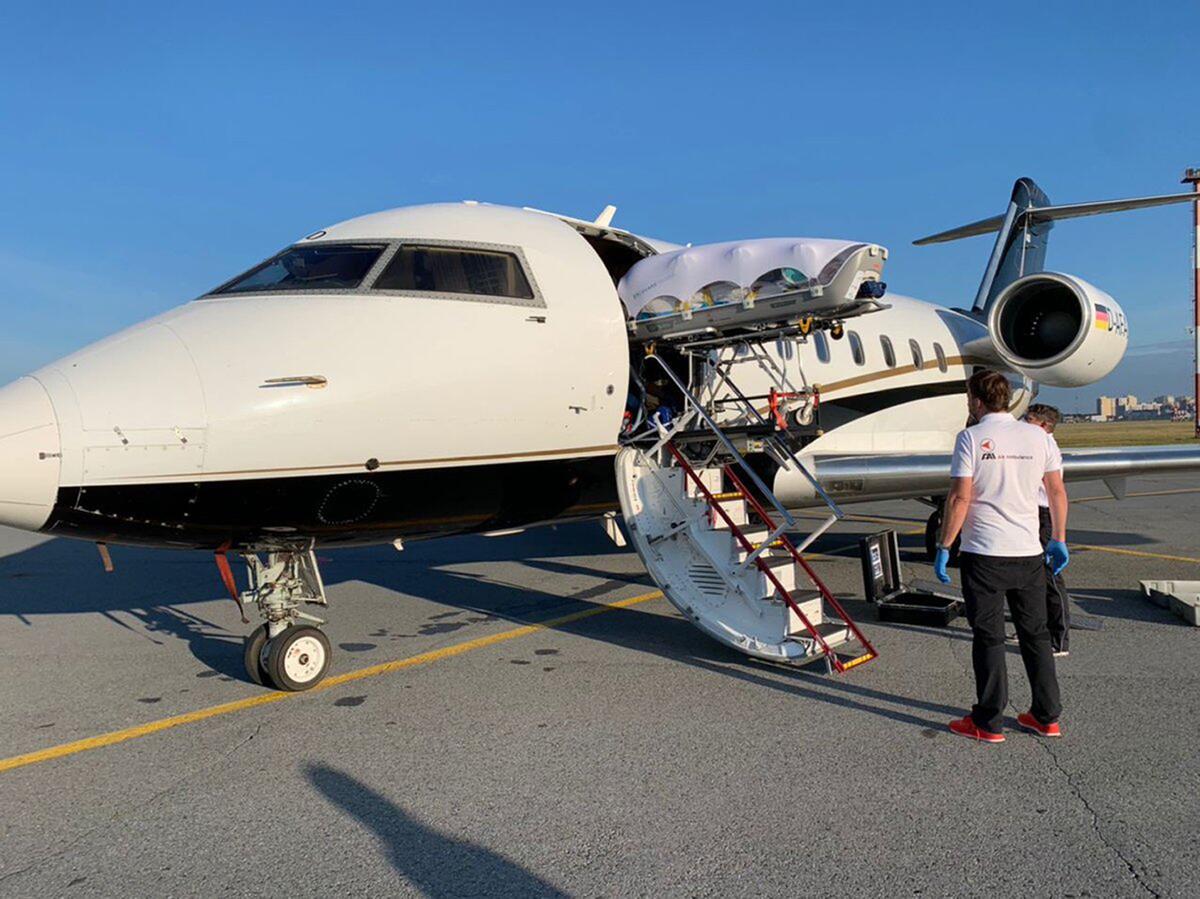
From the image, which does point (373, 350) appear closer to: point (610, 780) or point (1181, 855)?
point (610, 780)

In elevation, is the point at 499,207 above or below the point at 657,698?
above

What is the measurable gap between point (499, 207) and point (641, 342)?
1.47 metres

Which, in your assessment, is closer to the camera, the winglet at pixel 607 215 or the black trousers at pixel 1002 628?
the black trousers at pixel 1002 628

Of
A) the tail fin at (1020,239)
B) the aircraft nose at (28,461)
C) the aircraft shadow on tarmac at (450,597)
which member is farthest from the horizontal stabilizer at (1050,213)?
the aircraft nose at (28,461)

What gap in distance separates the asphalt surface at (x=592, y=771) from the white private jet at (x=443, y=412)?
657 mm

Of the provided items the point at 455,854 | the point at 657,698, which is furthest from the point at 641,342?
the point at 455,854

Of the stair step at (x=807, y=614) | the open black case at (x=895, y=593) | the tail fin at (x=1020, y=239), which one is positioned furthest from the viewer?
the tail fin at (x=1020, y=239)

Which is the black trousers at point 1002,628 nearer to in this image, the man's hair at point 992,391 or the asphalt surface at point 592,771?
the asphalt surface at point 592,771

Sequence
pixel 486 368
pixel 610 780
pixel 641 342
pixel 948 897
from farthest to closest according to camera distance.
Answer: pixel 641 342, pixel 486 368, pixel 610 780, pixel 948 897

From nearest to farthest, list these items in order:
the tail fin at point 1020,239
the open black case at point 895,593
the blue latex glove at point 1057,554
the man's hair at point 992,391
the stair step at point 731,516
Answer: the man's hair at point 992,391
the blue latex glove at point 1057,554
the stair step at point 731,516
the open black case at point 895,593
the tail fin at point 1020,239

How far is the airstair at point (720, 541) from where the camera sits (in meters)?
5.85

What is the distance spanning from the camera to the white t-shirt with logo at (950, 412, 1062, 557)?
4430 millimetres

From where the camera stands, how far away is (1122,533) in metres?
13.5

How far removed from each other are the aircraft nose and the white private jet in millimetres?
11
